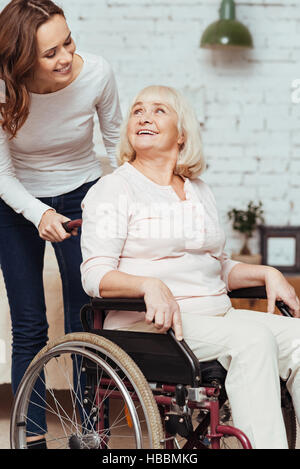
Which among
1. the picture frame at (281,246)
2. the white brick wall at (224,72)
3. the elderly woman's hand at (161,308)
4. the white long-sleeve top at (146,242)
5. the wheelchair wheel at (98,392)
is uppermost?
the white brick wall at (224,72)

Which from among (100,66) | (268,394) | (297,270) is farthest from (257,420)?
(297,270)

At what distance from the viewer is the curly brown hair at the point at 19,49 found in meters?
1.66

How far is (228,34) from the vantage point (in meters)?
3.97

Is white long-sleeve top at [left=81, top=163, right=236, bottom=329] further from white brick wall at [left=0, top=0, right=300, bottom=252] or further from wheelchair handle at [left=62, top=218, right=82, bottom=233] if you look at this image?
white brick wall at [left=0, top=0, right=300, bottom=252]

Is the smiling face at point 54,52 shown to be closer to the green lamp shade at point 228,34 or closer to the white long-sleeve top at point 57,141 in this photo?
the white long-sleeve top at point 57,141

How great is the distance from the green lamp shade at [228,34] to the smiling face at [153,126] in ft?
7.97

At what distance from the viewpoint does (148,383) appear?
143 centimetres

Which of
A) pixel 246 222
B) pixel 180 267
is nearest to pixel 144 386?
pixel 180 267

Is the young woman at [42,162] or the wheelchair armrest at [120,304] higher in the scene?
the young woman at [42,162]

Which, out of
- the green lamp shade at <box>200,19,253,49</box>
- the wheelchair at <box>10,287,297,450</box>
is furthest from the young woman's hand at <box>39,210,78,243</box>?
the green lamp shade at <box>200,19,253,49</box>

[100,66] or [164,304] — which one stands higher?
[100,66]

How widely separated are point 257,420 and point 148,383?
25 centimetres

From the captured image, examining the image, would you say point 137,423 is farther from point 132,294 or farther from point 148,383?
point 132,294

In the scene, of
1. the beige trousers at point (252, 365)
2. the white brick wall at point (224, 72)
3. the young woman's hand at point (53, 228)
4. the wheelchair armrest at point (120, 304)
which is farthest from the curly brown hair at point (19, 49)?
the white brick wall at point (224, 72)
